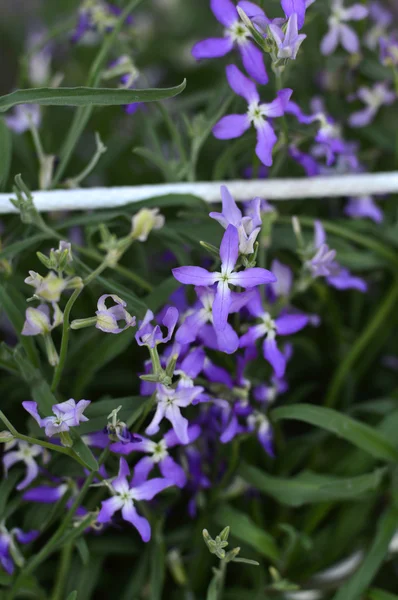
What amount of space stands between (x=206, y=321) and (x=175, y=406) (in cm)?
7

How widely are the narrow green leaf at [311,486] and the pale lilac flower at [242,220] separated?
0.22m

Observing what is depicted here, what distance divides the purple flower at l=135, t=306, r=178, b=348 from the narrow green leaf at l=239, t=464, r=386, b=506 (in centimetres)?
19

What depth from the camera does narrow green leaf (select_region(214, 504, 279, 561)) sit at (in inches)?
21.8

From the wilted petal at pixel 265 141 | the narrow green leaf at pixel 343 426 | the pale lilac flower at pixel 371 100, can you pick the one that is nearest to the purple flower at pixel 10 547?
the narrow green leaf at pixel 343 426

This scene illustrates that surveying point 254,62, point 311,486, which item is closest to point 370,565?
point 311,486

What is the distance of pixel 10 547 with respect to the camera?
0.51m

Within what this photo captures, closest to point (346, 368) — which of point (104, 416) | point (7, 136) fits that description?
point (104, 416)

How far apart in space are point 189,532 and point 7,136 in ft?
1.21

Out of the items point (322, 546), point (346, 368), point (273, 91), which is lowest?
point (322, 546)

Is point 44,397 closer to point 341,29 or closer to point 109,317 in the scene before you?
point 109,317

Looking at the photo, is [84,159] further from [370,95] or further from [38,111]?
[370,95]

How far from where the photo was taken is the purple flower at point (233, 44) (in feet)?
1.70

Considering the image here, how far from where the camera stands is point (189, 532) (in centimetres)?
60

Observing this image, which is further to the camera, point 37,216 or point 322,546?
point 322,546
